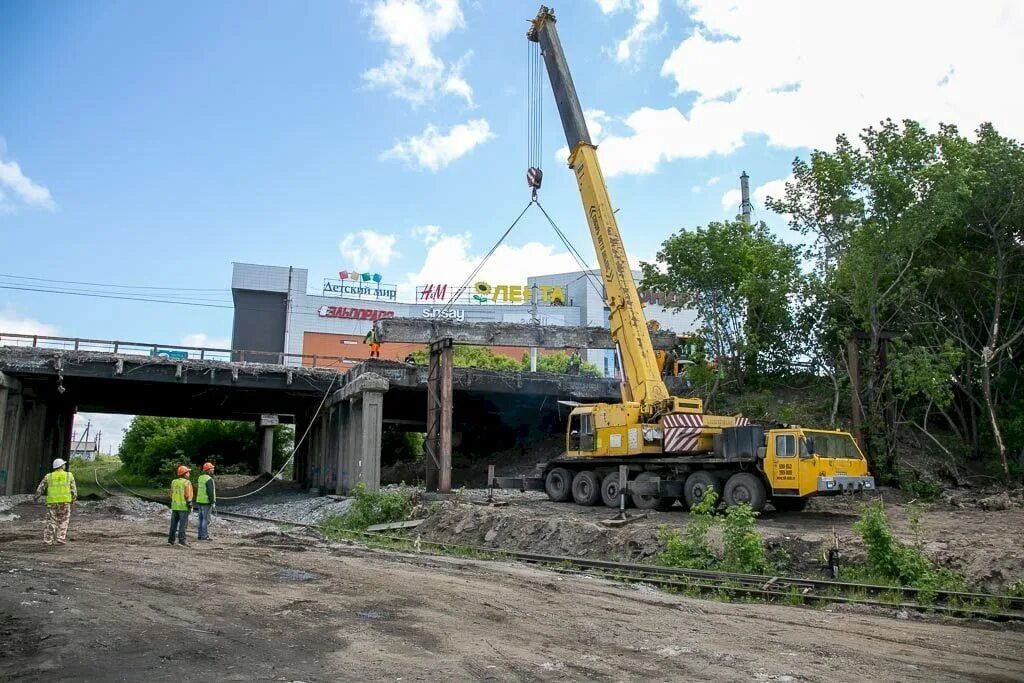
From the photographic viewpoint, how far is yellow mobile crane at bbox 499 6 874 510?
18391mm

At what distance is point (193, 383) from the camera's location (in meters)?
35.2

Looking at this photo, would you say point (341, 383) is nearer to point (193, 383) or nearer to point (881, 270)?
point (193, 383)

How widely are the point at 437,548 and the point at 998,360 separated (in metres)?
22.6

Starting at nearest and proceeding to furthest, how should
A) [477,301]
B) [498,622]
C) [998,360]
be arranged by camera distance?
[498,622], [998,360], [477,301]

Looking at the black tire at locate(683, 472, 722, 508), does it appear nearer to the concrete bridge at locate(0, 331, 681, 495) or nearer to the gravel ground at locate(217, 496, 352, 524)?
the concrete bridge at locate(0, 331, 681, 495)

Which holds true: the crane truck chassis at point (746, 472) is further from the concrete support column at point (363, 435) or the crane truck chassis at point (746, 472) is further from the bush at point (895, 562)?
the concrete support column at point (363, 435)

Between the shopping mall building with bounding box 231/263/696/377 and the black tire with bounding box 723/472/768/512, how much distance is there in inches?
2086

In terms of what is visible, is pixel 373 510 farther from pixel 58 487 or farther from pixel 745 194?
pixel 745 194

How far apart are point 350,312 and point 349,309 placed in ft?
1.03

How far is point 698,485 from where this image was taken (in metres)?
20.0

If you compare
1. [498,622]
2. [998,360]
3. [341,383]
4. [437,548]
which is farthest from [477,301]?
[498,622]

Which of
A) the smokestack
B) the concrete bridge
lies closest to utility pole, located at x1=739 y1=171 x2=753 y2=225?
the smokestack

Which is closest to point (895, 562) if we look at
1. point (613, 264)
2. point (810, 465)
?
point (810, 465)

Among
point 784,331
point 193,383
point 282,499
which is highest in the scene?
point 784,331
